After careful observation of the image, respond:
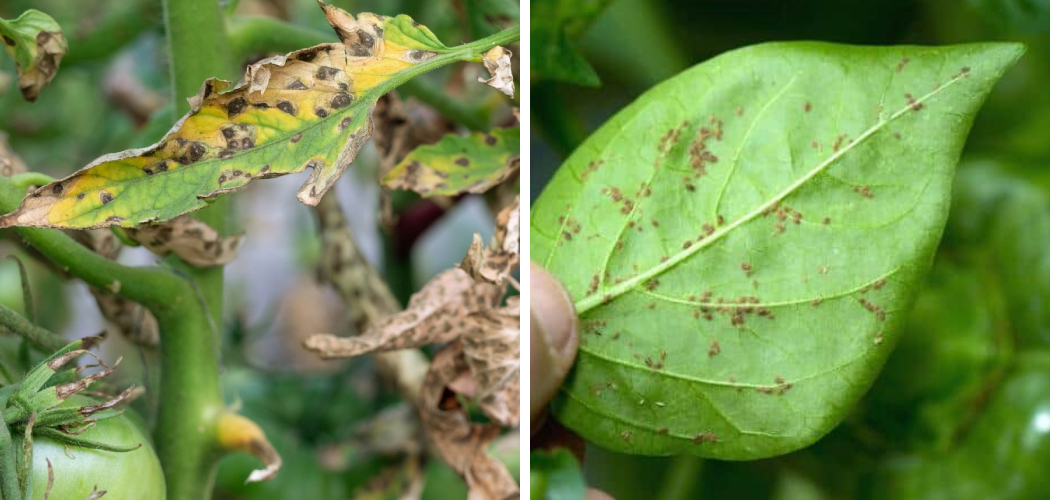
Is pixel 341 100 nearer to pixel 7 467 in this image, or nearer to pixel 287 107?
pixel 287 107

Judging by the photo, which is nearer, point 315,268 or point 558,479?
point 558,479

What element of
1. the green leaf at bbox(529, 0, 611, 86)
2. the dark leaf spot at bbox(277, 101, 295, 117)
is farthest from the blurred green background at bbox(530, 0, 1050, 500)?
the dark leaf spot at bbox(277, 101, 295, 117)

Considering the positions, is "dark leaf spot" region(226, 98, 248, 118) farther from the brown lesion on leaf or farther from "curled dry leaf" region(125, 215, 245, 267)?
the brown lesion on leaf

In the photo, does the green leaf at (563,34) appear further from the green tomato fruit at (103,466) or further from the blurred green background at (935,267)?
the green tomato fruit at (103,466)

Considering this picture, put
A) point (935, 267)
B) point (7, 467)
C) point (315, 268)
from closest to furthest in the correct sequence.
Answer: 1. point (7, 467)
2. point (935, 267)
3. point (315, 268)

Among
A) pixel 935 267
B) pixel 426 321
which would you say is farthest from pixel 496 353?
pixel 935 267

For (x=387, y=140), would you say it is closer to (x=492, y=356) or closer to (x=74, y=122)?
(x=492, y=356)
